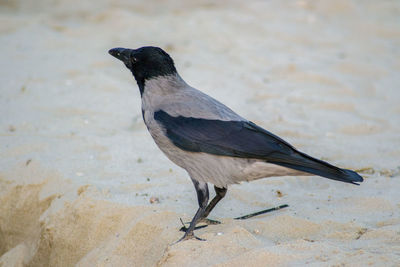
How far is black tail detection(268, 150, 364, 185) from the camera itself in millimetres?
3594

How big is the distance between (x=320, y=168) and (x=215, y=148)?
0.77 metres

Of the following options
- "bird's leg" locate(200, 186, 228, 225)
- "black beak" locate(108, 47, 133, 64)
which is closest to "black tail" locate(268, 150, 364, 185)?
"bird's leg" locate(200, 186, 228, 225)

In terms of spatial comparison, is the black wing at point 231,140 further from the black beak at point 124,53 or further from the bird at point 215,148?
the black beak at point 124,53

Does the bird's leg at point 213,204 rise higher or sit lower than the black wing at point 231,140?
lower

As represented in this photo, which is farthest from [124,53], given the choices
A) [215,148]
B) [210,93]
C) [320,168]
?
[210,93]

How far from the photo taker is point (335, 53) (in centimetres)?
823

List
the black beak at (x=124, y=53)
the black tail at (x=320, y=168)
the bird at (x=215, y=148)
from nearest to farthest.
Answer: the black tail at (x=320, y=168) < the bird at (x=215, y=148) < the black beak at (x=124, y=53)

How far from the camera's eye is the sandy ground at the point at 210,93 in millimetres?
3793

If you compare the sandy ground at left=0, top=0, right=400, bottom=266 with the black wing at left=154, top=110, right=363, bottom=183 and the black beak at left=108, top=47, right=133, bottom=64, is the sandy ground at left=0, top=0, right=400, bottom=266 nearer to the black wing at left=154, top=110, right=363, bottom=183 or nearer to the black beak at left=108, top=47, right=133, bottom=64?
Answer: the black wing at left=154, top=110, right=363, bottom=183

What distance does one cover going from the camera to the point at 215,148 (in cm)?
391

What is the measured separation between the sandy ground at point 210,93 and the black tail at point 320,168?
0.42 metres

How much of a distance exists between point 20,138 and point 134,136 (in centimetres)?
114

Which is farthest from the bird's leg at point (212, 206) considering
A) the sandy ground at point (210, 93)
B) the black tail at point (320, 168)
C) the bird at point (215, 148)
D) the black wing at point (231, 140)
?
the black tail at point (320, 168)

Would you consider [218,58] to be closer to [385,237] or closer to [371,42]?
[371,42]
